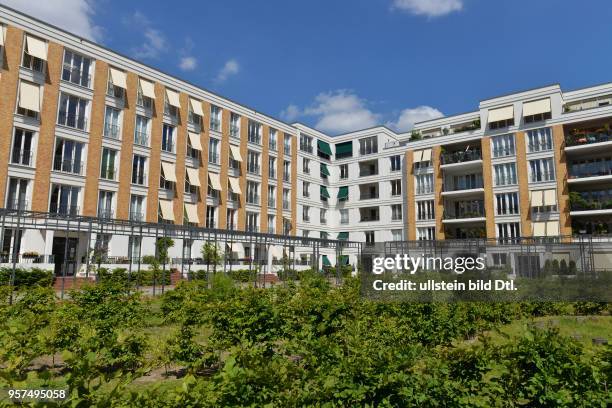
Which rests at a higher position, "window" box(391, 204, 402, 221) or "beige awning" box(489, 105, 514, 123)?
"beige awning" box(489, 105, 514, 123)

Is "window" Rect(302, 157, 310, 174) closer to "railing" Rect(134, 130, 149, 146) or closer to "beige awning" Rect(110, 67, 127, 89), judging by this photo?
"railing" Rect(134, 130, 149, 146)

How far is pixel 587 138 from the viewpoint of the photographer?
1452 inches

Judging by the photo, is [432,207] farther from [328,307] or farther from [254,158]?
[328,307]

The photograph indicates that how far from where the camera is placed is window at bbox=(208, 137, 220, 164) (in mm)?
41878

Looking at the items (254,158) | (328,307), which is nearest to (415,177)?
(254,158)

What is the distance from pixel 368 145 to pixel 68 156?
3435 cm

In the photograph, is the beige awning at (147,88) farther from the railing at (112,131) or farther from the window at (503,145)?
the window at (503,145)

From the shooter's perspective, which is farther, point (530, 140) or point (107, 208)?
point (530, 140)

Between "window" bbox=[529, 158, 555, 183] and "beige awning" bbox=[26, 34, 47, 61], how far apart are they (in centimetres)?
4086

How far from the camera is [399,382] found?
4.00m

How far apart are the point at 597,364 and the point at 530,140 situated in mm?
40523

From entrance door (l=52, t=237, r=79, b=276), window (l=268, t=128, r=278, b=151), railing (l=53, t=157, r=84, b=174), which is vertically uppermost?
window (l=268, t=128, r=278, b=151)

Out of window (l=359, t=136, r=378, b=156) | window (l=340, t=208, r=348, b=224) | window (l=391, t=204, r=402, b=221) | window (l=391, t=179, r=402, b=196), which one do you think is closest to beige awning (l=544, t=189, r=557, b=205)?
window (l=391, t=204, r=402, b=221)

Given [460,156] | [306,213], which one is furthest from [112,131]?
[460,156]
